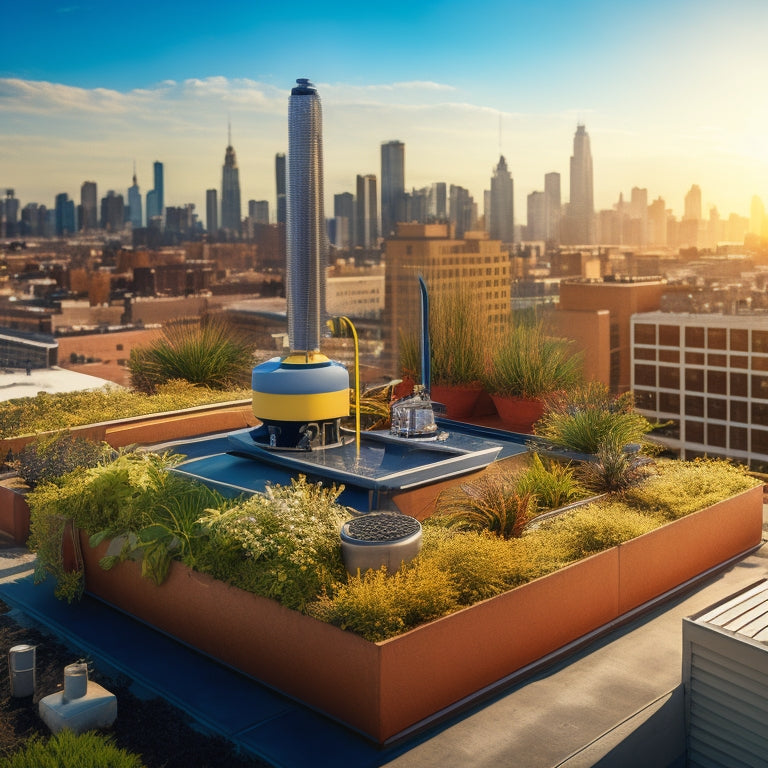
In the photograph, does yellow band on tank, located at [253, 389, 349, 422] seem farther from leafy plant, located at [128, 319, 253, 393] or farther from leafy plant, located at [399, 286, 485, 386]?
leafy plant, located at [128, 319, 253, 393]

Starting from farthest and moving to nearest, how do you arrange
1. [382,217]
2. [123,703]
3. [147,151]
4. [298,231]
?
1. [382,217]
2. [147,151]
3. [298,231]
4. [123,703]

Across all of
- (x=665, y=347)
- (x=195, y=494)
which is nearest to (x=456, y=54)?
(x=195, y=494)

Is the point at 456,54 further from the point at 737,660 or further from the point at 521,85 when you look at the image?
the point at 737,660

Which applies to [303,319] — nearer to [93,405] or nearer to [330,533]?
[330,533]

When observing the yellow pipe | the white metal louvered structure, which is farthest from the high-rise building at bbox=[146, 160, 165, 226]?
the white metal louvered structure

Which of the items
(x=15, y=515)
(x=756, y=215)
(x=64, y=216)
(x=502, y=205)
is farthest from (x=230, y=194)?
(x=15, y=515)

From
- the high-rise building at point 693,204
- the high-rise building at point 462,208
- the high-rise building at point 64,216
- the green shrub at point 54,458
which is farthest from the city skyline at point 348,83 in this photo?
the high-rise building at point 693,204
